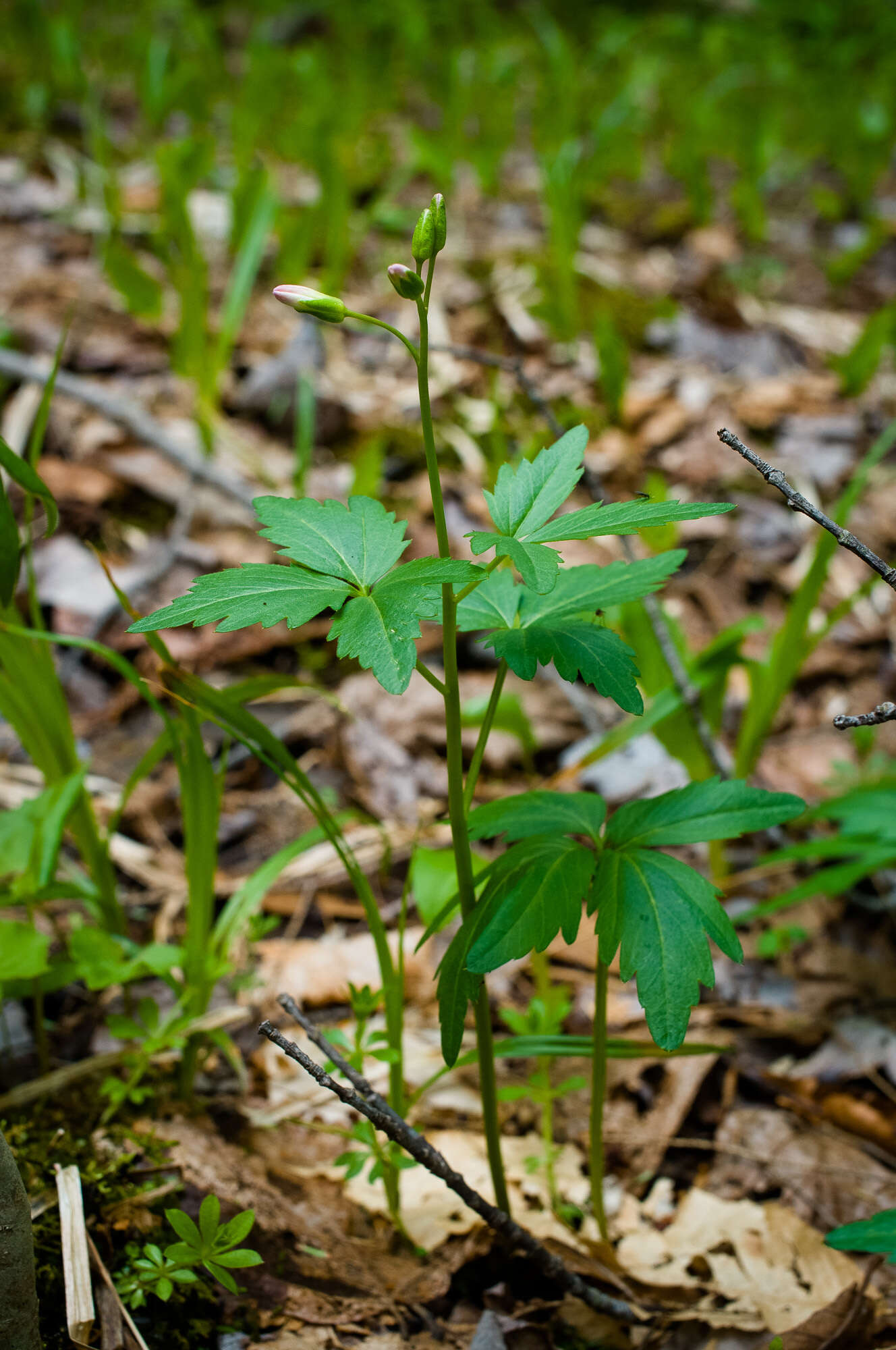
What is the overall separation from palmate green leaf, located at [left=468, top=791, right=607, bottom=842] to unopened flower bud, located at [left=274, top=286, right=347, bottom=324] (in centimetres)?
53

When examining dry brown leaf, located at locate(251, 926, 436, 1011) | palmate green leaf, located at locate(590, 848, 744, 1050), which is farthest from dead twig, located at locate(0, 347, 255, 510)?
palmate green leaf, located at locate(590, 848, 744, 1050)

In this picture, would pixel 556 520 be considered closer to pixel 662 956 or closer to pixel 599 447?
pixel 662 956

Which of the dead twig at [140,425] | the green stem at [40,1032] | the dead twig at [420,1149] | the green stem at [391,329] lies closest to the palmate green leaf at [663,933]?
the dead twig at [420,1149]

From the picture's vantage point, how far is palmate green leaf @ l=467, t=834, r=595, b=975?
2.72 feet

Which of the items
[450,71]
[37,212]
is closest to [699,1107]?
[37,212]

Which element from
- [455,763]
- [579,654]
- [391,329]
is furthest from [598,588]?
[391,329]

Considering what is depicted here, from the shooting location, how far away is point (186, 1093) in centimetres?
129

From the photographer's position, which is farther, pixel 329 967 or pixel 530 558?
pixel 329 967

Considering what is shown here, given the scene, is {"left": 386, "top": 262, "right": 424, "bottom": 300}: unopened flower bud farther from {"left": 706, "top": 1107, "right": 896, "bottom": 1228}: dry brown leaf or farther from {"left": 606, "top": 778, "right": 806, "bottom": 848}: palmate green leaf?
{"left": 706, "top": 1107, "right": 896, "bottom": 1228}: dry brown leaf

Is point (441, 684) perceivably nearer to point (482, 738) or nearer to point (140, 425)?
point (482, 738)

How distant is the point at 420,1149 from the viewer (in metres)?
0.89

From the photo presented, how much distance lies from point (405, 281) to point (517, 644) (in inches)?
12.8

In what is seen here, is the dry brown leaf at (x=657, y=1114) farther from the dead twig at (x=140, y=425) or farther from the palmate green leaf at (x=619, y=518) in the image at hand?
the dead twig at (x=140, y=425)

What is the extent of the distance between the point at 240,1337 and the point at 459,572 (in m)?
0.86
